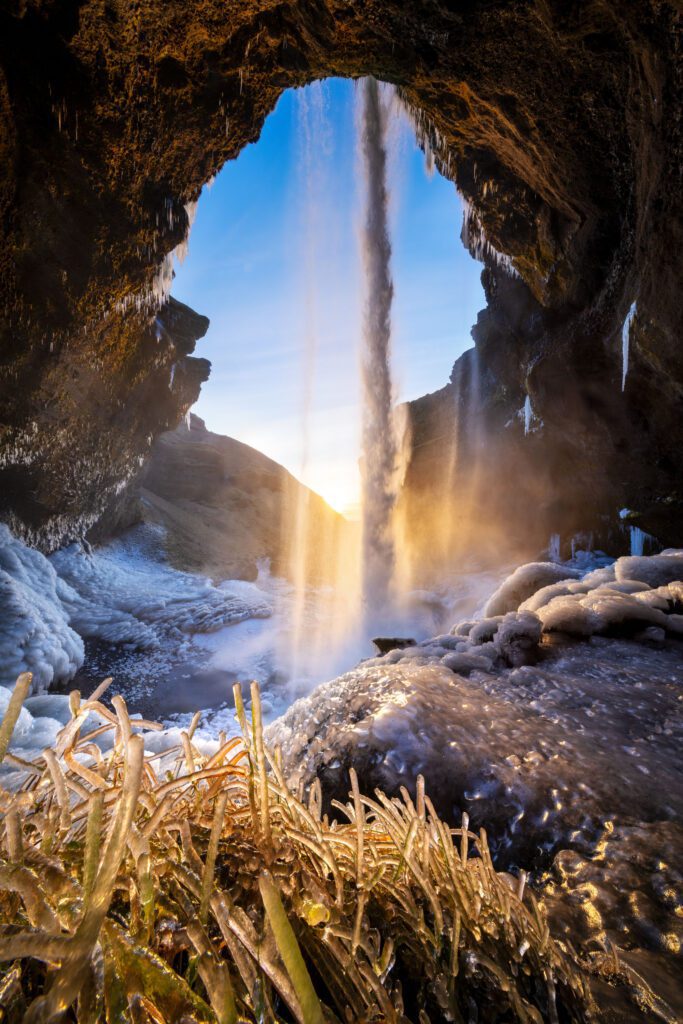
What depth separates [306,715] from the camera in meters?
2.79

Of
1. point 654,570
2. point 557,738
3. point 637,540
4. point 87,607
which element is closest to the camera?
point 557,738

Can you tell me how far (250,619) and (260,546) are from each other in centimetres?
1526

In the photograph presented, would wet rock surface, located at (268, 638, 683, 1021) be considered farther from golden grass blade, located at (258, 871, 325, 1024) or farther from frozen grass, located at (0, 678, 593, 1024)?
golden grass blade, located at (258, 871, 325, 1024)

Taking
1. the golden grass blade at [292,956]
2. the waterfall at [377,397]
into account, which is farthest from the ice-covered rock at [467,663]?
the waterfall at [377,397]

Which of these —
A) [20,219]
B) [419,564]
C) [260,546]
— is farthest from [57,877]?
[260,546]

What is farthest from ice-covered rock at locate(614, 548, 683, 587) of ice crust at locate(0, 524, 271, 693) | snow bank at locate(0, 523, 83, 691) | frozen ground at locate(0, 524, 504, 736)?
snow bank at locate(0, 523, 83, 691)

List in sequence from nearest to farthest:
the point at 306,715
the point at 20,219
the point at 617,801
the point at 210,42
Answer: the point at 617,801, the point at 306,715, the point at 210,42, the point at 20,219

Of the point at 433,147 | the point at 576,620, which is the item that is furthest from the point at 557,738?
the point at 433,147

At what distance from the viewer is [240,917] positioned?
0.51m

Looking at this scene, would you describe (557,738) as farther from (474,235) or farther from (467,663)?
(474,235)

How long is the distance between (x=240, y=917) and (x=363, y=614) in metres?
15.9

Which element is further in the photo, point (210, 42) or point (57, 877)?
point (210, 42)

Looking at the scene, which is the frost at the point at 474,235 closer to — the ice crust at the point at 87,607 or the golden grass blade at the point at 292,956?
the golden grass blade at the point at 292,956

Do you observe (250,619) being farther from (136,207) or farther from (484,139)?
(484,139)
